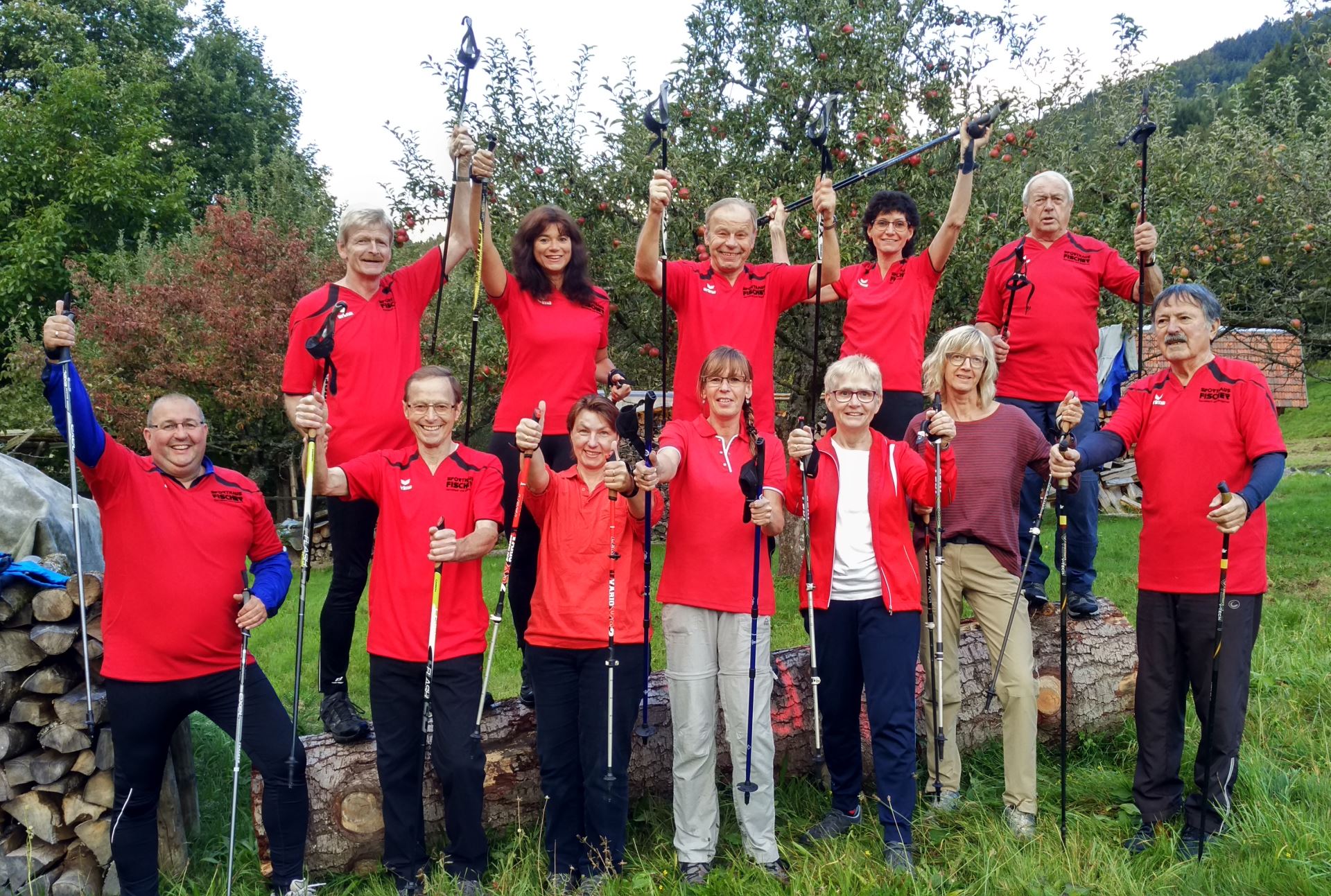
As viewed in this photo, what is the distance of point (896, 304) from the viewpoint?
529 cm

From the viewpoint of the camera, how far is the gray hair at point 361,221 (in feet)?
15.4

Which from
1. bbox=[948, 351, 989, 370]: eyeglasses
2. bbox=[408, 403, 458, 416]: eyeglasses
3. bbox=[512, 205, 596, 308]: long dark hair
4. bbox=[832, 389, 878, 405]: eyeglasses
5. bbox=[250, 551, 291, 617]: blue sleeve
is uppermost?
bbox=[512, 205, 596, 308]: long dark hair

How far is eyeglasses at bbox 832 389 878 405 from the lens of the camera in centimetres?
442

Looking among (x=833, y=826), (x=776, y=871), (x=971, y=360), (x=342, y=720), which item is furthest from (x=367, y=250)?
(x=833, y=826)

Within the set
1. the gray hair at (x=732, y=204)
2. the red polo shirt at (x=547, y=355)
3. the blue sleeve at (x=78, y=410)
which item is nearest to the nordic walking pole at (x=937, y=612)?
the gray hair at (x=732, y=204)

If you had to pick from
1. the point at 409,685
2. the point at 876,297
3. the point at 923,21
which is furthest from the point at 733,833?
the point at 923,21

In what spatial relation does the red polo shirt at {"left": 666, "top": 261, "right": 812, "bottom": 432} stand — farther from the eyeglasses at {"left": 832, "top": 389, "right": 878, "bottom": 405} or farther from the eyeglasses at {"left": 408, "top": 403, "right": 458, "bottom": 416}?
the eyeglasses at {"left": 408, "top": 403, "right": 458, "bottom": 416}

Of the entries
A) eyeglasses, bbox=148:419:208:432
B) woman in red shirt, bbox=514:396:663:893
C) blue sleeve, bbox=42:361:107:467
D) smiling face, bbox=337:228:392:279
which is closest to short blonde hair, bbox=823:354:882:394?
woman in red shirt, bbox=514:396:663:893

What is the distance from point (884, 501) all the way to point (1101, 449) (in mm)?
1068

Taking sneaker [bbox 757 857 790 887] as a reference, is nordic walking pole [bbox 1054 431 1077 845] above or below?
above

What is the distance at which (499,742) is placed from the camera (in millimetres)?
4750

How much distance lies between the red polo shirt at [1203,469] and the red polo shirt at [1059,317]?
1.05 metres

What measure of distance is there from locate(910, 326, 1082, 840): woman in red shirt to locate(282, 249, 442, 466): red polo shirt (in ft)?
8.44

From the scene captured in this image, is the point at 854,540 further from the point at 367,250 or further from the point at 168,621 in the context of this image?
the point at 168,621
